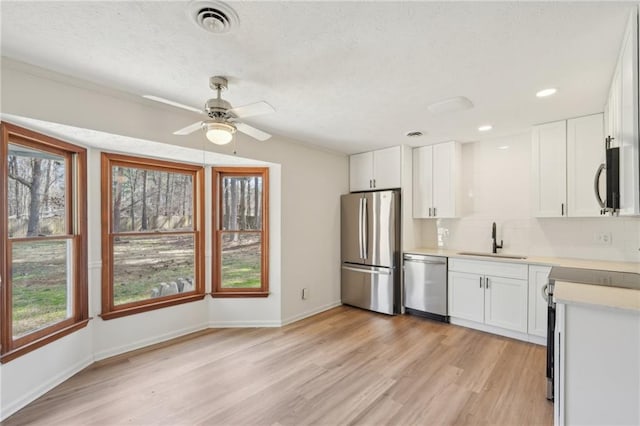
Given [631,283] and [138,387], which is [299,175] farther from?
[631,283]

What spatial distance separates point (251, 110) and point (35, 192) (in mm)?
1954

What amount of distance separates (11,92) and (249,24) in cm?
171

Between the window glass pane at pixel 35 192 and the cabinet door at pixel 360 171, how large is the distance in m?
3.48

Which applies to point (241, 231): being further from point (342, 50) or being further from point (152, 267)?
point (342, 50)

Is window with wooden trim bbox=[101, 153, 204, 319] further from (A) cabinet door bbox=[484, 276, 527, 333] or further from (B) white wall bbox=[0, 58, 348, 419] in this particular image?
(A) cabinet door bbox=[484, 276, 527, 333]

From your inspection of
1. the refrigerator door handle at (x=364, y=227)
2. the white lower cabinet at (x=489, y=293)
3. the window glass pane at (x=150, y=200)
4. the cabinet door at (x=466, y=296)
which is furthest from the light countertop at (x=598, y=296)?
the window glass pane at (x=150, y=200)

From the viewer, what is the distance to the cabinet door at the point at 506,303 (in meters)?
3.13

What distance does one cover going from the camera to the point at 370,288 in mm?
4164

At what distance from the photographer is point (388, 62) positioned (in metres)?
1.89

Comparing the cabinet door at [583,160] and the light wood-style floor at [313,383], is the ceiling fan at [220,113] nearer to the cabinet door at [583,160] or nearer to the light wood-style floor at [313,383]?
the light wood-style floor at [313,383]

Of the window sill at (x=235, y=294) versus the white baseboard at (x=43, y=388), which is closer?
the white baseboard at (x=43, y=388)

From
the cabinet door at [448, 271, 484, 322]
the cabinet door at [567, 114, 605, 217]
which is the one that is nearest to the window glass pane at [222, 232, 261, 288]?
the cabinet door at [448, 271, 484, 322]

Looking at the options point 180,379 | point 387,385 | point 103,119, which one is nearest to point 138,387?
point 180,379

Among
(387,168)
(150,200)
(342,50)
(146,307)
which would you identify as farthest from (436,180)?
(146,307)
